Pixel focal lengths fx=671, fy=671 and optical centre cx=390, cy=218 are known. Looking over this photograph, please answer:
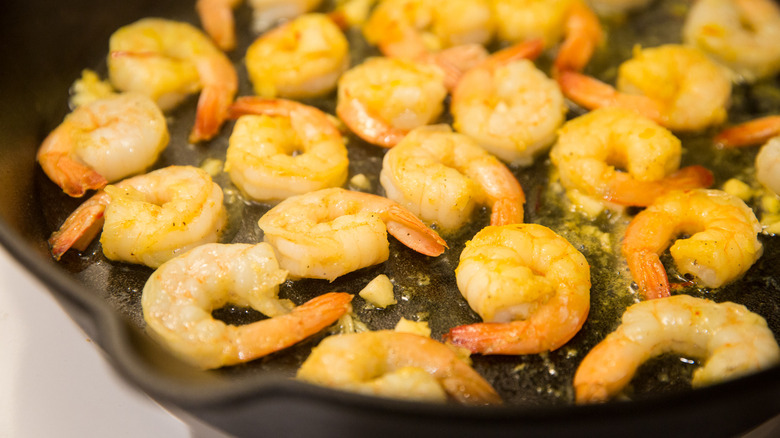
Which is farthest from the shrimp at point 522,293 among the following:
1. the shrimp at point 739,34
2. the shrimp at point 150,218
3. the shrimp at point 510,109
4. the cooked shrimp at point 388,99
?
the shrimp at point 739,34

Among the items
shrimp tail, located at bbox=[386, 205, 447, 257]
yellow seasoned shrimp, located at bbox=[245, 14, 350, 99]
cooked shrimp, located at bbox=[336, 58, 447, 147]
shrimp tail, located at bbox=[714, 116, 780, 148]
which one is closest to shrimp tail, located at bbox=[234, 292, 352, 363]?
shrimp tail, located at bbox=[386, 205, 447, 257]

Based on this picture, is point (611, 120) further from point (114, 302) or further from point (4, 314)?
point (4, 314)

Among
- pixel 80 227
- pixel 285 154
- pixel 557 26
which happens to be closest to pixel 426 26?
pixel 557 26

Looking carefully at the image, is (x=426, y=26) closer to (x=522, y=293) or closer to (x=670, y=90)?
(x=670, y=90)

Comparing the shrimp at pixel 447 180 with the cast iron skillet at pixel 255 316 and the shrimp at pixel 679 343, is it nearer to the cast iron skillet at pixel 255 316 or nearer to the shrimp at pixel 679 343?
the cast iron skillet at pixel 255 316

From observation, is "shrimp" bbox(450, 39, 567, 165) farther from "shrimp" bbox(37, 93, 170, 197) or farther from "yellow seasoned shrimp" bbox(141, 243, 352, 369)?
"shrimp" bbox(37, 93, 170, 197)

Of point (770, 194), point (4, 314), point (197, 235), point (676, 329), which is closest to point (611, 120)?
point (770, 194)
